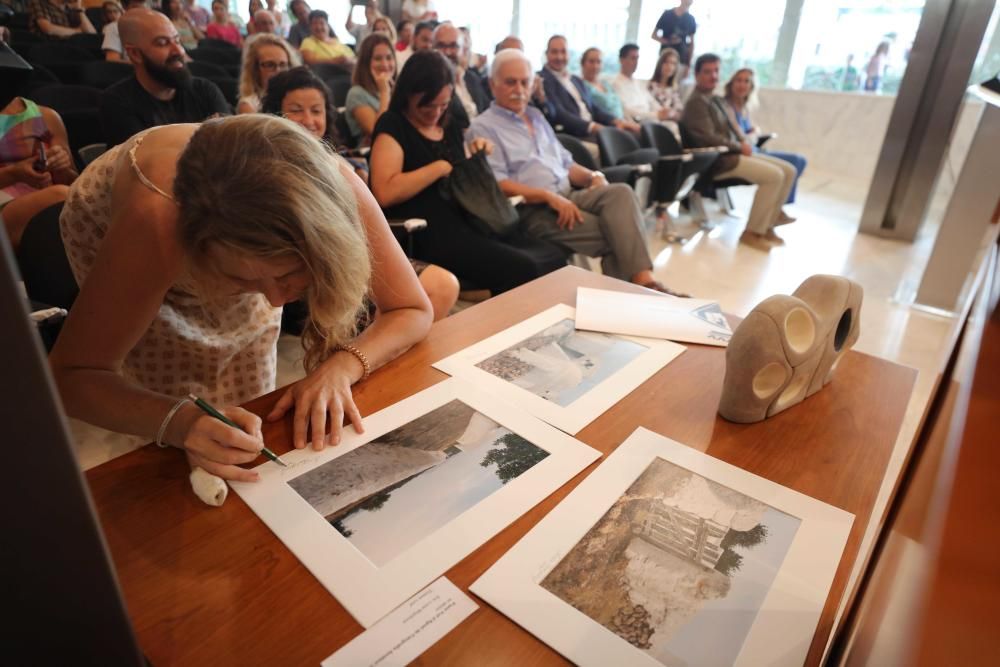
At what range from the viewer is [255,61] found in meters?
2.63

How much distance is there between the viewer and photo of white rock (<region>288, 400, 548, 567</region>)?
606 millimetres

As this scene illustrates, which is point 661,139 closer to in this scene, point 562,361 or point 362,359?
point 562,361

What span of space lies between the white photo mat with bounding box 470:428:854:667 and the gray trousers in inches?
68.3

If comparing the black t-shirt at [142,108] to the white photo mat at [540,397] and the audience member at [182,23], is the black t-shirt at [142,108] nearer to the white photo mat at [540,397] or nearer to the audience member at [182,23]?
the white photo mat at [540,397]

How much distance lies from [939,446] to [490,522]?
1.31 ft

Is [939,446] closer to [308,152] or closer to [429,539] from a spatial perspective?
[429,539]

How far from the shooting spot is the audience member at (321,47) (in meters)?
4.76

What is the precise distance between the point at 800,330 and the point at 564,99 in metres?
4.07

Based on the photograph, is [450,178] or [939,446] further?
[450,178]

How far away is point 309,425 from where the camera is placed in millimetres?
757

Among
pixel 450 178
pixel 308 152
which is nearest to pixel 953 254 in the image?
pixel 450 178

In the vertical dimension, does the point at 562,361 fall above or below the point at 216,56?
below

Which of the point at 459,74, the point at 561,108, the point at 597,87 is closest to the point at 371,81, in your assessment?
the point at 459,74

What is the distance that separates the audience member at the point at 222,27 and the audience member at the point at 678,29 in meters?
4.08
